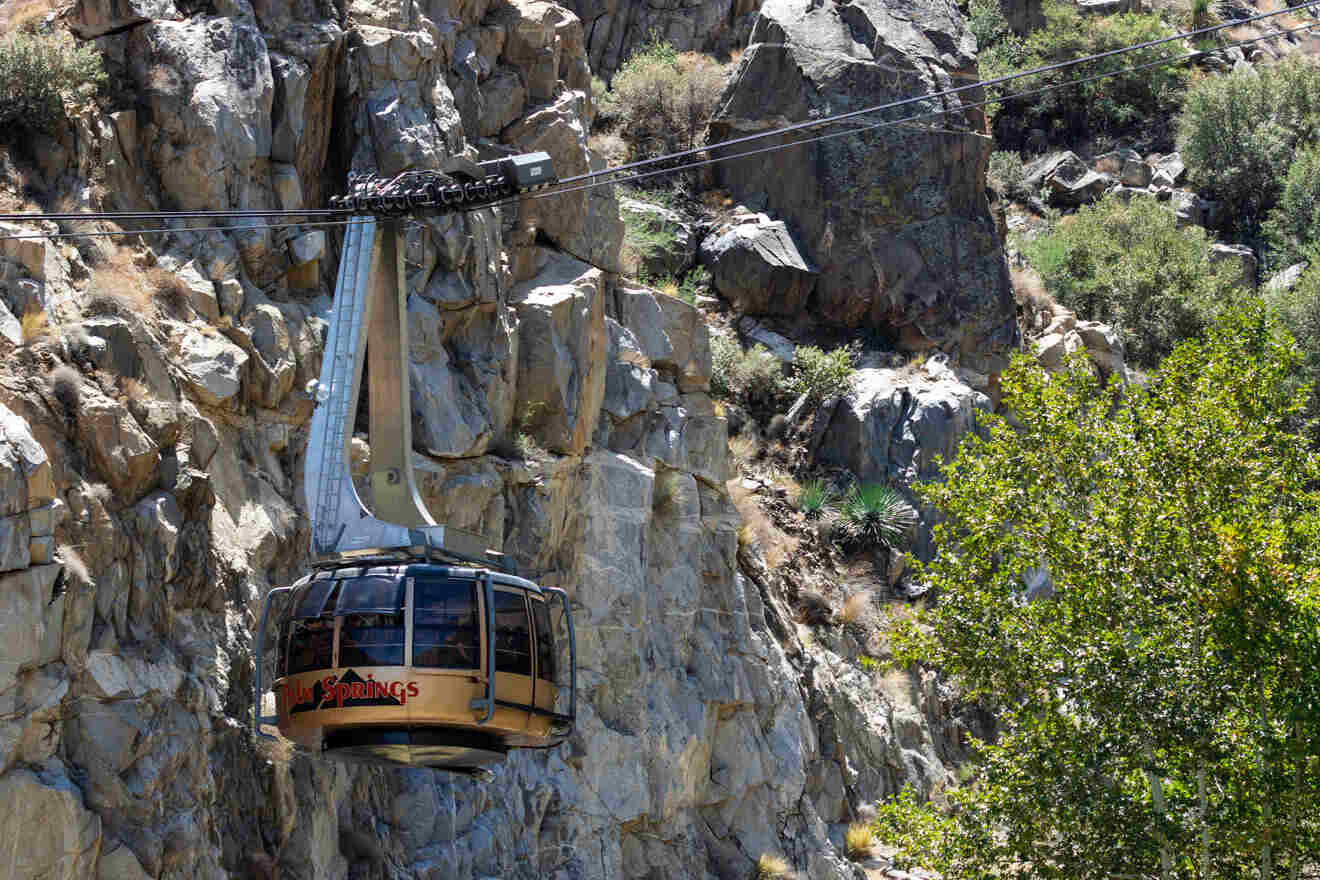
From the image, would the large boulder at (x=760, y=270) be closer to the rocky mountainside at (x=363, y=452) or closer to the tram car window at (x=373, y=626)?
the rocky mountainside at (x=363, y=452)

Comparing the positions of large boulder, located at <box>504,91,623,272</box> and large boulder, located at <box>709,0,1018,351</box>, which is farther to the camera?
large boulder, located at <box>709,0,1018,351</box>

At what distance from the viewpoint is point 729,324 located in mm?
42344

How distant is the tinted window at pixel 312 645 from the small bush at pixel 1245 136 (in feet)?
156

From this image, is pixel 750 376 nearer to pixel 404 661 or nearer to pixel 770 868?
pixel 770 868

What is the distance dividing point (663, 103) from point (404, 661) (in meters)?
33.5

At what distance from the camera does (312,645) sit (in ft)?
53.2

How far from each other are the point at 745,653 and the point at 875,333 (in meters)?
15.5

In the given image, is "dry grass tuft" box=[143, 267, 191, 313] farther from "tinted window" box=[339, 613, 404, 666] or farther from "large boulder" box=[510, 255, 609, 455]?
"tinted window" box=[339, 613, 404, 666]

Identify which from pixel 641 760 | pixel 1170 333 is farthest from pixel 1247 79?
pixel 641 760

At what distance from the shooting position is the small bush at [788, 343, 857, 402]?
40156 millimetres

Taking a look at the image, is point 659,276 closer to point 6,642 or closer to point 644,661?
point 644,661

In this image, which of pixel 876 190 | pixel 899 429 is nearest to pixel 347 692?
pixel 899 429

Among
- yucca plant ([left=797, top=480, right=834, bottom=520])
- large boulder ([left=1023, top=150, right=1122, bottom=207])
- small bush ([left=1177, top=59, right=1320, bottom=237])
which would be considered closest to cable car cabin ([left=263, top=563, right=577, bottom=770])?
yucca plant ([left=797, top=480, right=834, bottom=520])

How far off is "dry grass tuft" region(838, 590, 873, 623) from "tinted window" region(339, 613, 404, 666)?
2020 cm
